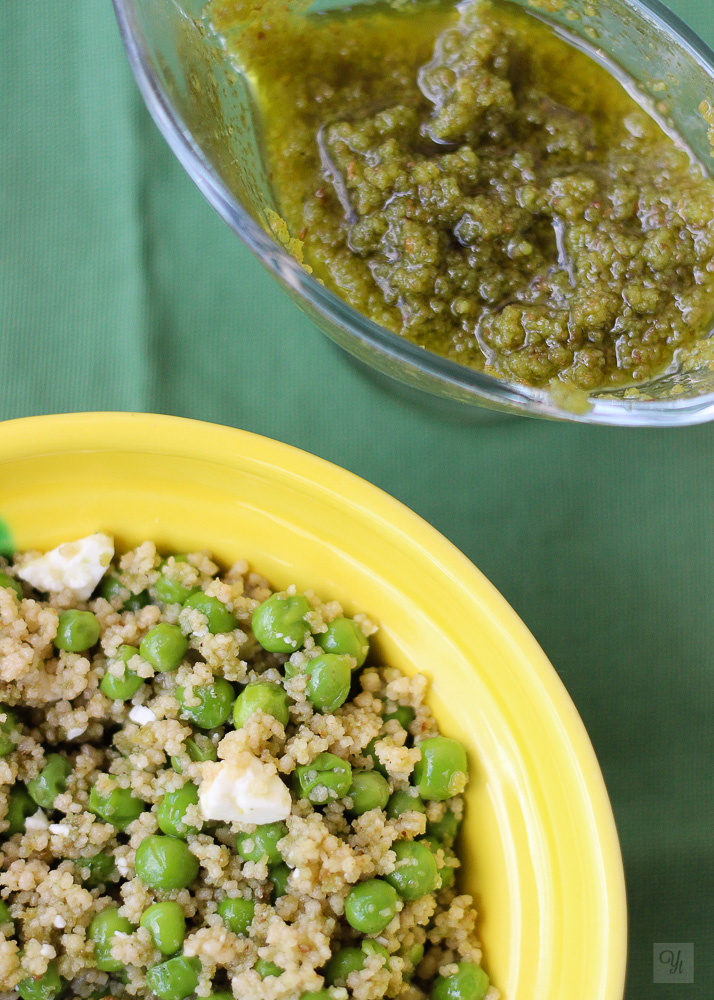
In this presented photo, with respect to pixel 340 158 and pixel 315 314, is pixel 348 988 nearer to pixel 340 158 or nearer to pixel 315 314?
pixel 315 314

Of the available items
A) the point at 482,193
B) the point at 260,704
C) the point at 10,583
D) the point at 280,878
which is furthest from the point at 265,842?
the point at 482,193

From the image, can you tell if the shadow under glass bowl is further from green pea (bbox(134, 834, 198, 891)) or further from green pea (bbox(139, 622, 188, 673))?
green pea (bbox(134, 834, 198, 891))

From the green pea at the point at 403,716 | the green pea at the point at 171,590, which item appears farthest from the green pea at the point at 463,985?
the green pea at the point at 171,590

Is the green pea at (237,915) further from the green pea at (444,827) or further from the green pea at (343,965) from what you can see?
the green pea at (444,827)

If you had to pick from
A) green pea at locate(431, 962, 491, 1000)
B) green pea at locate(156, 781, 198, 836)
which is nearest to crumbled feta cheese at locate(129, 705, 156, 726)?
green pea at locate(156, 781, 198, 836)

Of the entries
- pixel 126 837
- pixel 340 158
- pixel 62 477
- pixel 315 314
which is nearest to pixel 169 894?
pixel 126 837

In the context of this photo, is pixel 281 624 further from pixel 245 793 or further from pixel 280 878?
pixel 280 878
